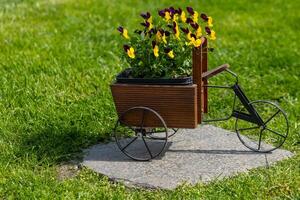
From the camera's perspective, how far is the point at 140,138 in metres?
5.02

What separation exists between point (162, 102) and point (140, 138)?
0.71m

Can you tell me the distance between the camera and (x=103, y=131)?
5.14 metres

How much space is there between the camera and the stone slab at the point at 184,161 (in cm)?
430

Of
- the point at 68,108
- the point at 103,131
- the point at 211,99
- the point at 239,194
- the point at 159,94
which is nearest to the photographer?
the point at 239,194

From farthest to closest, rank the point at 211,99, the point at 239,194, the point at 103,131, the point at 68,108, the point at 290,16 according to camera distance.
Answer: the point at 290,16, the point at 211,99, the point at 68,108, the point at 103,131, the point at 239,194

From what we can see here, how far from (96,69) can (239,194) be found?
2.81m

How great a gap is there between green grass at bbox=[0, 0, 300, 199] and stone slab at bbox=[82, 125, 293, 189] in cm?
11

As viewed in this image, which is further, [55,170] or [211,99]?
[211,99]

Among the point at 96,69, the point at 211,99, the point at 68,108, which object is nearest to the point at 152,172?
the point at 68,108

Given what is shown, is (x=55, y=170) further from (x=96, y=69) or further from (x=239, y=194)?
(x=96, y=69)

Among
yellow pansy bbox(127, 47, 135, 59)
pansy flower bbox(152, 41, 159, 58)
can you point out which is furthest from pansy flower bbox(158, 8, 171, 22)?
yellow pansy bbox(127, 47, 135, 59)

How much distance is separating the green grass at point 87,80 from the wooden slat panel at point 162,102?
53cm

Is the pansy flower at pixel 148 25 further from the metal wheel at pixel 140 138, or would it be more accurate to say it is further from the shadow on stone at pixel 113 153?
the shadow on stone at pixel 113 153

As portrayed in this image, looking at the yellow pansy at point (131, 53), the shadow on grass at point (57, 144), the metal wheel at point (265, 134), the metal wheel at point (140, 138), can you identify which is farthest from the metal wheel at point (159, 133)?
the yellow pansy at point (131, 53)
